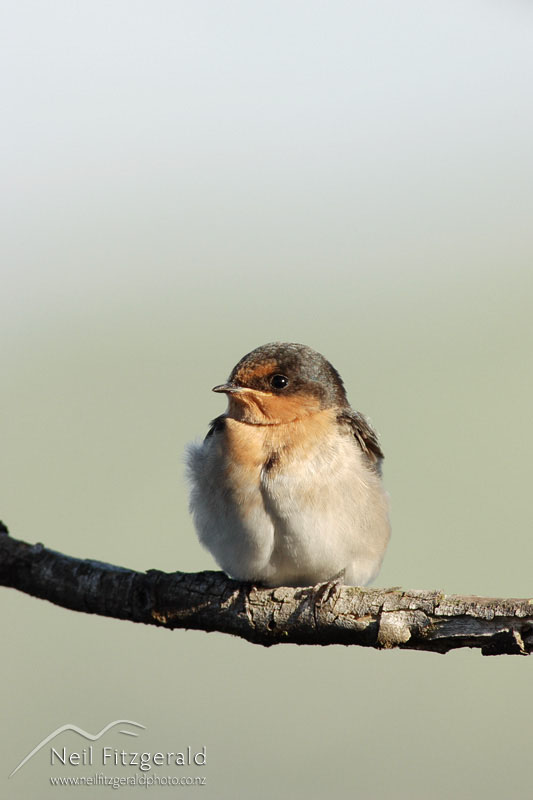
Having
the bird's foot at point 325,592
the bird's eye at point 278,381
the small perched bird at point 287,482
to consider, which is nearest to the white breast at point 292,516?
the small perched bird at point 287,482

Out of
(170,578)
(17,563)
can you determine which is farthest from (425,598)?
(17,563)

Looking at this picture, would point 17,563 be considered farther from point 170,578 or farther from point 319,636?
point 319,636

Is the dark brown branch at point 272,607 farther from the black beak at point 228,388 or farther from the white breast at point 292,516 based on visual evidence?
the black beak at point 228,388

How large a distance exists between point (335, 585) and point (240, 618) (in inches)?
23.1

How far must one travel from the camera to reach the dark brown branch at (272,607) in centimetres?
386

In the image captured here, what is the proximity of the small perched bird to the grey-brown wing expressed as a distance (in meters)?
0.01

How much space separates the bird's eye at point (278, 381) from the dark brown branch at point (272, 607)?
4.48ft

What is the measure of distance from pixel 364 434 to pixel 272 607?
1760mm

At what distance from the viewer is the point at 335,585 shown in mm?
4438

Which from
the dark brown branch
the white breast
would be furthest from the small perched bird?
the dark brown branch

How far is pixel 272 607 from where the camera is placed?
4547mm

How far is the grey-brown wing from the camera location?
18.9 ft

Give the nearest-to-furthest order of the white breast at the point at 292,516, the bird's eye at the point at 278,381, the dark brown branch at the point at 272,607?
the dark brown branch at the point at 272,607 < the white breast at the point at 292,516 < the bird's eye at the point at 278,381

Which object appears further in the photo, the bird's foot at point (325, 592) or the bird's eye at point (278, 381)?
the bird's eye at point (278, 381)
